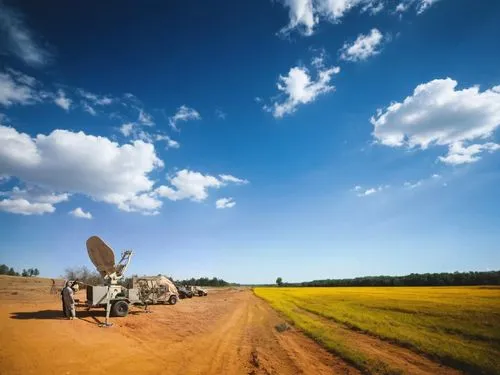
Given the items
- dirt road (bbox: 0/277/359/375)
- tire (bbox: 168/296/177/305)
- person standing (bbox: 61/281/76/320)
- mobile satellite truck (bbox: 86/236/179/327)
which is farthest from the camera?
tire (bbox: 168/296/177/305)

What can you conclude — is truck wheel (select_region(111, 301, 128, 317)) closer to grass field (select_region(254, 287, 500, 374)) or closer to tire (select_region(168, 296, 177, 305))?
grass field (select_region(254, 287, 500, 374))

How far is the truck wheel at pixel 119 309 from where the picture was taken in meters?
19.3

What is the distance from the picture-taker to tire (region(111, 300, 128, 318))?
63.3ft

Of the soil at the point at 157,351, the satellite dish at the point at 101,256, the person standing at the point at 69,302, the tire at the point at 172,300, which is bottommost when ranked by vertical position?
the soil at the point at 157,351

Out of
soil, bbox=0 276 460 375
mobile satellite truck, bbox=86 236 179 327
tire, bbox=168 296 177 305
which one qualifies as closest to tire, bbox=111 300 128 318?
mobile satellite truck, bbox=86 236 179 327

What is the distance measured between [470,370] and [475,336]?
5300 millimetres

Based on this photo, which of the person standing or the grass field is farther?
the person standing

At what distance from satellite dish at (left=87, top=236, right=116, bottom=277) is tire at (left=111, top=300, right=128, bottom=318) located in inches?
75.4

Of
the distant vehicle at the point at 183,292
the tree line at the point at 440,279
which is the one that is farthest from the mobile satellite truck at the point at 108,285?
the tree line at the point at 440,279

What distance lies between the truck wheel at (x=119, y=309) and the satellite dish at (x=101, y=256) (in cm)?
193

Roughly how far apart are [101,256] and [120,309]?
339 cm

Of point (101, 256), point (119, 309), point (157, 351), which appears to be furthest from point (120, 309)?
point (157, 351)

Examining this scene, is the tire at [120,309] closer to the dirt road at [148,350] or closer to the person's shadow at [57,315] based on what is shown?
the person's shadow at [57,315]

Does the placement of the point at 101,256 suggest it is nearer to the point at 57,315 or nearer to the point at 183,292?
the point at 57,315
